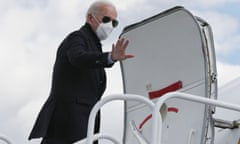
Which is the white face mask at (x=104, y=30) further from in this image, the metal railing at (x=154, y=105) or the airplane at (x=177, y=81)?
the metal railing at (x=154, y=105)

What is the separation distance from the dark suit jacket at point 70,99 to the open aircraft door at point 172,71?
83cm

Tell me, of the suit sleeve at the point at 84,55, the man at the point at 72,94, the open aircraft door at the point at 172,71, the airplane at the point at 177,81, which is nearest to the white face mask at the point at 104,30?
the man at the point at 72,94

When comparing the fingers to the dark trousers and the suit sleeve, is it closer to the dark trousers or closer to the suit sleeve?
the suit sleeve

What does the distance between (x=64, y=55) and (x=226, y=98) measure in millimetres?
1668

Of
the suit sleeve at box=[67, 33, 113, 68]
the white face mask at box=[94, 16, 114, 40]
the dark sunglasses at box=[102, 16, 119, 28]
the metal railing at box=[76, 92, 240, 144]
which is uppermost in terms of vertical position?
the dark sunglasses at box=[102, 16, 119, 28]

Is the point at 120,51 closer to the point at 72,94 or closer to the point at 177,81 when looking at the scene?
the point at 72,94

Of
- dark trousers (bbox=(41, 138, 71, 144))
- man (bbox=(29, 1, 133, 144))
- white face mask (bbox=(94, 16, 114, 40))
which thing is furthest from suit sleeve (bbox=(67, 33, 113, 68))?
dark trousers (bbox=(41, 138, 71, 144))

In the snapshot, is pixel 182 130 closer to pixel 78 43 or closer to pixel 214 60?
pixel 214 60

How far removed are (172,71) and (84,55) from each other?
130cm

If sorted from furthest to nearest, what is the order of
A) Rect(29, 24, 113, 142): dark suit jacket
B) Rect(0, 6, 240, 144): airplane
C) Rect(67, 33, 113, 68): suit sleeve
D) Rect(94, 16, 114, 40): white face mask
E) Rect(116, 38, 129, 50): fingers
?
Rect(0, 6, 240, 144): airplane
Rect(94, 16, 114, 40): white face mask
Rect(29, 24, 113, 142): dark suit jacket
Rect(67, 33, 113, 68): suit sleeve
Rect(116, 38, 129, 50): fingers

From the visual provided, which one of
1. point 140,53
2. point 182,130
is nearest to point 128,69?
point 140,53

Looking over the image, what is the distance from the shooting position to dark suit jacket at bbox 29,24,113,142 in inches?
183

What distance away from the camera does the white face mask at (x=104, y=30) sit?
4750 mm

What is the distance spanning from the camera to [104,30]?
15.6ft
